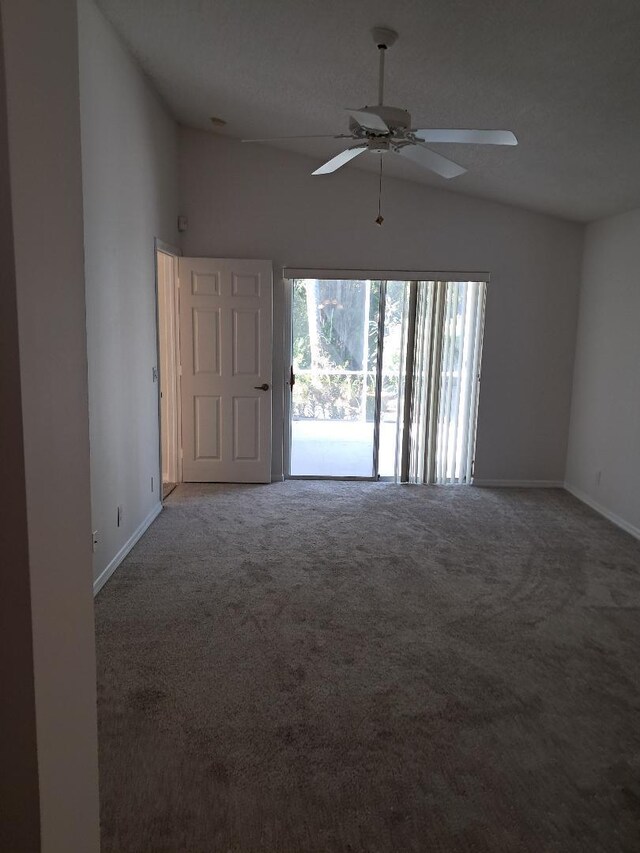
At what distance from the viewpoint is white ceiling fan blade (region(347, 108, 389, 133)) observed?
2557mm

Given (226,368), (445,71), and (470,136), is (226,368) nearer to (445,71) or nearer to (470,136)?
(445,71)

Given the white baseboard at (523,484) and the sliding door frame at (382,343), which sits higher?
the sliding door frame at (382,343)

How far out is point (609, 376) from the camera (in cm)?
518

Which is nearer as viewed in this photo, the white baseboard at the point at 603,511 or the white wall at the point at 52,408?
the white wall at the point at 52,408

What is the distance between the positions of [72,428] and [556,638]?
2.87 metres

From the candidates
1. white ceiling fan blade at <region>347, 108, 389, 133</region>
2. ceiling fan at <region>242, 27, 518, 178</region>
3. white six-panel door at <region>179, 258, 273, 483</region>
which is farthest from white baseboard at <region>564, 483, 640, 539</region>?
white ceiling fan blade at <region>347, 108, 389, 133</region>

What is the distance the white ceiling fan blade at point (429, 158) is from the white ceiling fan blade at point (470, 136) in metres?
0.15

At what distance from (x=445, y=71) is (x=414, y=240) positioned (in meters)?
2.60

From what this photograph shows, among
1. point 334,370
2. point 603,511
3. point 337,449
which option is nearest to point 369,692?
point 603,511

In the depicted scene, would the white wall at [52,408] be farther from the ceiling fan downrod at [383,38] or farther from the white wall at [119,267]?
the white wall at [119,267]

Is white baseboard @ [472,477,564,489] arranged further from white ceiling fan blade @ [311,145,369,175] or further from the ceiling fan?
the ceiling fan

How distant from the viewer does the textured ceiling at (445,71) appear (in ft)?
8.11

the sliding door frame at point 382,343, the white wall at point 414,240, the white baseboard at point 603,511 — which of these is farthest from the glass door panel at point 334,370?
the white baseboard at point 603,511

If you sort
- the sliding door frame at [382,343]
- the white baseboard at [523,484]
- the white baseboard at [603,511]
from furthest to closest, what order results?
the white baseboard at [523,484], the sliding door frame at [382,343], the white baseboard at [603,511]
